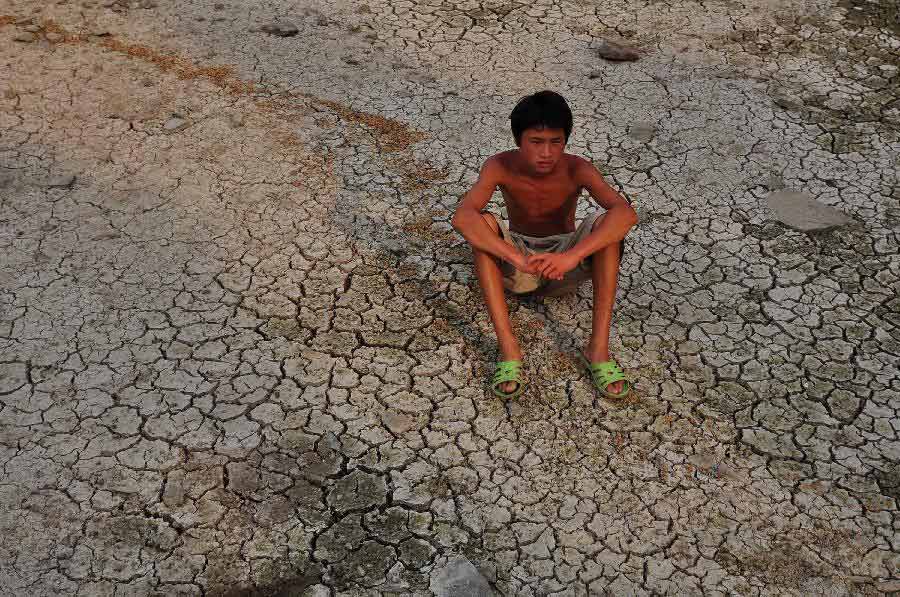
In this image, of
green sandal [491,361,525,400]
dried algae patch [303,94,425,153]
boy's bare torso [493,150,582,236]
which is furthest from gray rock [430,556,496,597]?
dried algae patch [303,94,425,153]

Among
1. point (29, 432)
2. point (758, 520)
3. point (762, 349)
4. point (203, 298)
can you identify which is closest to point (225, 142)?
point (203, 298)

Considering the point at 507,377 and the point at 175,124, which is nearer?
the point at 507,377

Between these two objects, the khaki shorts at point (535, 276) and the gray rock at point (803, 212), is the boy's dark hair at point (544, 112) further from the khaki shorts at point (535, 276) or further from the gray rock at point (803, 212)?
the gray rock at point (803, 212)

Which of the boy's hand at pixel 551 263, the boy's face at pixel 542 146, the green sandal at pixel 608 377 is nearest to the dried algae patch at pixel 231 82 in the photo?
the boy's face at pixel 542 146

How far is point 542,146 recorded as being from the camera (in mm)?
3564

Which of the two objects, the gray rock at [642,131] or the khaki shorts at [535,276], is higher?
the khaki shorts at [535,276]

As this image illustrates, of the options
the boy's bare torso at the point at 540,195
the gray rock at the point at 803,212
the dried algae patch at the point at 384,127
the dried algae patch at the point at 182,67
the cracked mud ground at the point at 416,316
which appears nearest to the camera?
the cracked mud ground at the point at 416,316

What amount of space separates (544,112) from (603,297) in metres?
0.76

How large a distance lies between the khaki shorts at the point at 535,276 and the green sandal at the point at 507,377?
42 centimetres

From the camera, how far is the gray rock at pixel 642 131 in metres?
5.19

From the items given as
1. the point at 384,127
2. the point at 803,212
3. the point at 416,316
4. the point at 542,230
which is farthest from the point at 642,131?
the point at 416,316

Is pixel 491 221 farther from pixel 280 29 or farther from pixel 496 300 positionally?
pixel 280 29

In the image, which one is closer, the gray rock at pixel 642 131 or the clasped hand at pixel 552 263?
the clasped hand at pixel 552 263

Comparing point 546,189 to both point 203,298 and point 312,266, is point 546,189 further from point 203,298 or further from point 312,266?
Result: point 203,298
